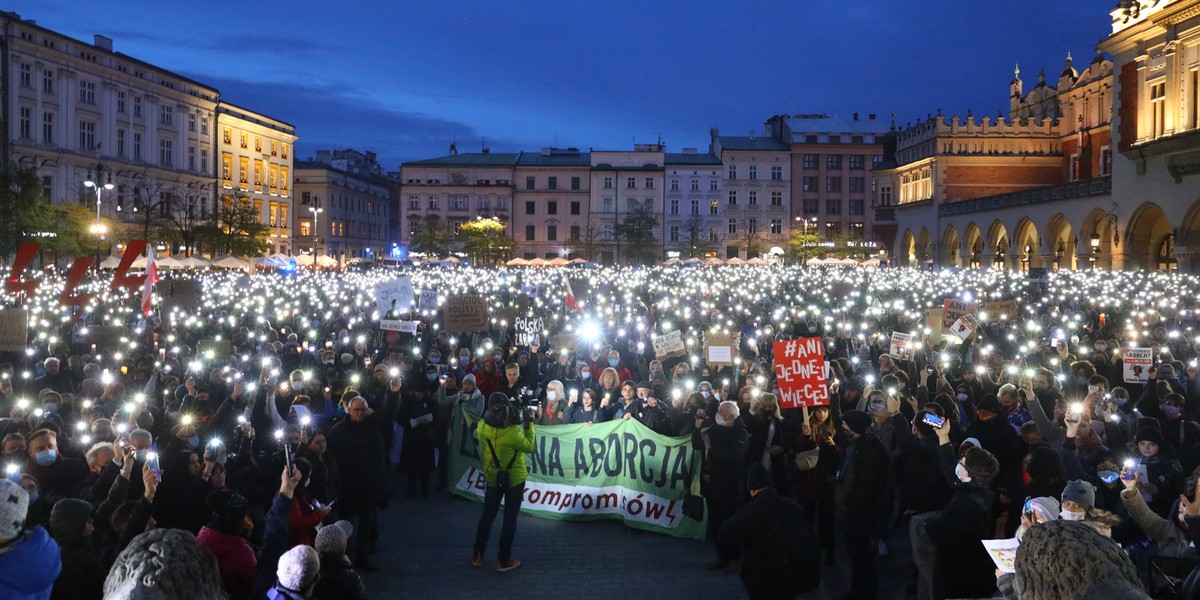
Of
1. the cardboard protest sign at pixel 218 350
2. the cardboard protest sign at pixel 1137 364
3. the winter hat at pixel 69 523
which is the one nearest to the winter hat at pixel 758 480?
the winter hat at pixel 69 523

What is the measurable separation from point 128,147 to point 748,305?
55.1 metres

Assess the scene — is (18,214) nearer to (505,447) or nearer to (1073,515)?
(505,447)

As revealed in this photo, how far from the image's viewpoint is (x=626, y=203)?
90.2 m

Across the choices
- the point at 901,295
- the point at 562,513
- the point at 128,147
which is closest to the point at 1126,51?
the point at 901,295

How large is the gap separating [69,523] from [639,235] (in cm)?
7938

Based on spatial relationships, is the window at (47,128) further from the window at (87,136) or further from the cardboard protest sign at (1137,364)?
the cardboard protest sign at (1137,364)

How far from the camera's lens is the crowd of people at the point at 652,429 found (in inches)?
208

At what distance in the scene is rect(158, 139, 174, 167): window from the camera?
70312 mm

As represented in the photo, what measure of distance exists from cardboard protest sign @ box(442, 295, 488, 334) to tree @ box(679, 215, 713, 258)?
2562 inches

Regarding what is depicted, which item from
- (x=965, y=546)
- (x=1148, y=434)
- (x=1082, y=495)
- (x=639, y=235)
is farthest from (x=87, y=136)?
(x=1082, y=495)

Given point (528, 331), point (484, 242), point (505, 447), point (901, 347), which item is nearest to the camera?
point (505, 447)

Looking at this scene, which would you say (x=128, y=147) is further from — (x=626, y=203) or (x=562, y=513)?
(x=562, y=513)

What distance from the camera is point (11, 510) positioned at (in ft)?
13.6

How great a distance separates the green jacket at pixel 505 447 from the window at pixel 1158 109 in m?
36.1
